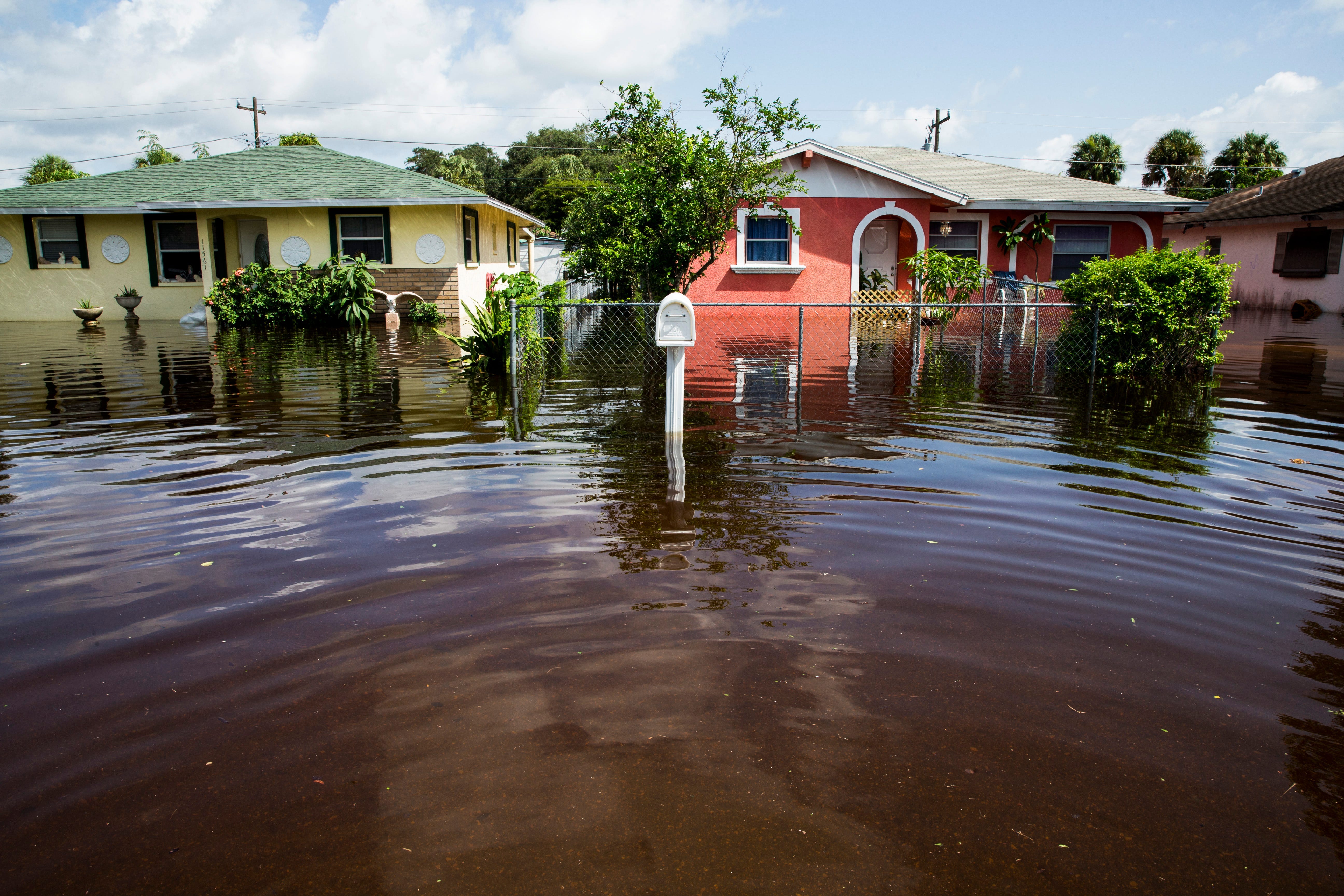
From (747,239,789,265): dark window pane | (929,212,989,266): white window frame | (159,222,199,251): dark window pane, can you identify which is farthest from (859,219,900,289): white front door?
(159,222,199,251): dark window pane

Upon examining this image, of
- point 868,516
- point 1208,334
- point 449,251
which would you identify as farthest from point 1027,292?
point 868,516

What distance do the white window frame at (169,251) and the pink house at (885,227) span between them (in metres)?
13.3

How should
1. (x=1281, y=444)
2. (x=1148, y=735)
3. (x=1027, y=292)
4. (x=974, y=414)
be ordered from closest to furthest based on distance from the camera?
(x=1148, y=735) → (x=1281, y=444) → (x=974, y=414) → (x=1027, y=292)

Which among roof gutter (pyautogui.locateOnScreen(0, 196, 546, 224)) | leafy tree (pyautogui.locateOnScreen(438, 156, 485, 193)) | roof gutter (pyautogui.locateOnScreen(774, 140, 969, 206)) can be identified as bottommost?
roof gutter (pyautogui.locateOnScreen(0, 196, 546, 224))

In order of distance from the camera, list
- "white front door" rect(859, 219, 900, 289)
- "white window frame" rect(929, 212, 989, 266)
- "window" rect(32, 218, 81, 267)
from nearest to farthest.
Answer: "window" rect(32, 218, 81, 267)
"white window frame" rect(929, 212, 989, 266)
"white front door" rect(859, 219, 900, 289)

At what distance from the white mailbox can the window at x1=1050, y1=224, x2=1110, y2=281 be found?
2148 cm

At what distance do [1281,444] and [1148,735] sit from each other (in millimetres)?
6291

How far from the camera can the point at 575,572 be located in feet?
15.5

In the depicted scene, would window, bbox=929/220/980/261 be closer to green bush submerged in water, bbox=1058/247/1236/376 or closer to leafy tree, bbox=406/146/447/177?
green bush submerged in water, bbox=1058/247/1236/376

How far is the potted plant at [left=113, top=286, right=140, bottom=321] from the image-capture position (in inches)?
901

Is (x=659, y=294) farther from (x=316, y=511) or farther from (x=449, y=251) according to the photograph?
(x=316, y=511)

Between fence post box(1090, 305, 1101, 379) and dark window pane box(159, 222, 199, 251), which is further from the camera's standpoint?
dark window pane box(159, 222, 199, 251)

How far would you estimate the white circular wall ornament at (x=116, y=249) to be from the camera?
2336 centimetres

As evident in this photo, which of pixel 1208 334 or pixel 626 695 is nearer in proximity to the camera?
pixel 626 695
